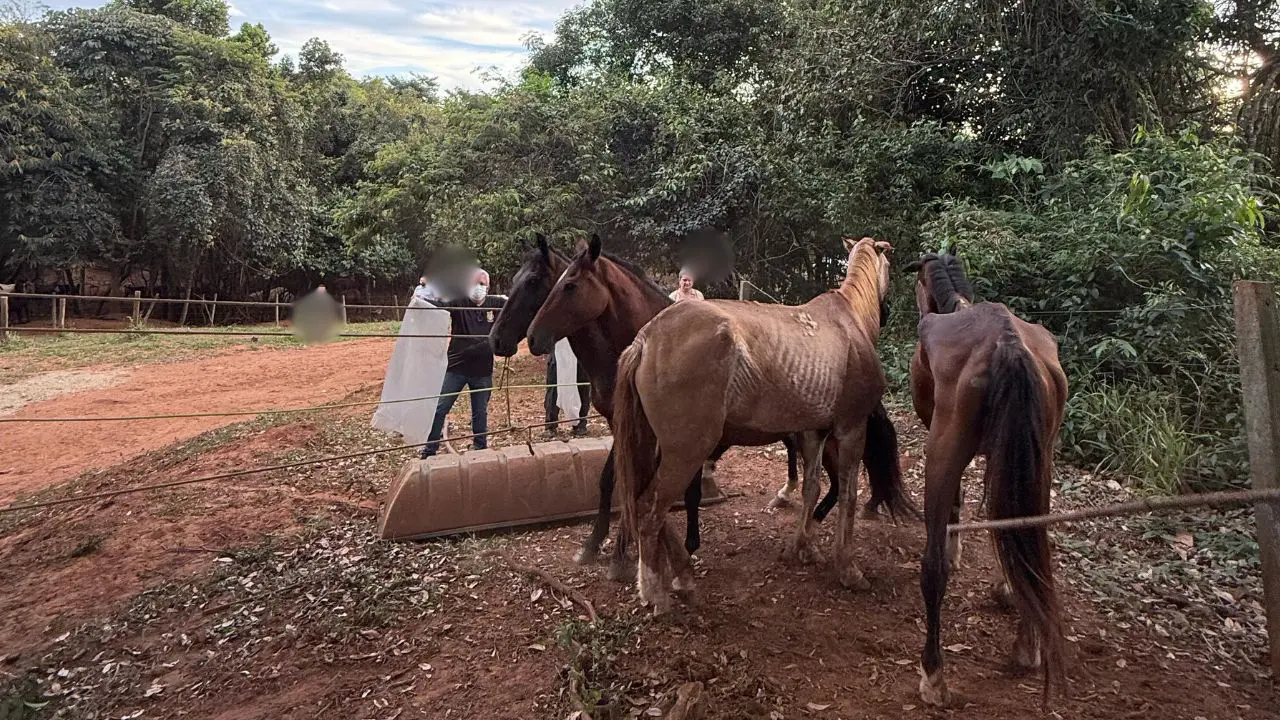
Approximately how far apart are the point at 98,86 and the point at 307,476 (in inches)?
648

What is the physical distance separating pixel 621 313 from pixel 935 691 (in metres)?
2.36

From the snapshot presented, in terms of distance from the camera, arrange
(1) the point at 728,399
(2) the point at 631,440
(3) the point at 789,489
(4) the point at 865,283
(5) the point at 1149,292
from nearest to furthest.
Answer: (1) the point at 728,399, (2) the point at 631,440, (4) the point at 865,283, (3) the point at 789,489, (5) the point at 1149,292

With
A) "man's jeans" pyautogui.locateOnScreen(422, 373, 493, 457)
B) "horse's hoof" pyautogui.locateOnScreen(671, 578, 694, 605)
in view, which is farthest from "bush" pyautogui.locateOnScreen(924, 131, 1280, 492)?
"man's jeans" pyautogui.locateOnScreen(422, 373, 493, 457)

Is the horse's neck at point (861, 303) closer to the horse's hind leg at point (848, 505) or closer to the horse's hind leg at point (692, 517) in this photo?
the horse's hind leg at point (848, 505)

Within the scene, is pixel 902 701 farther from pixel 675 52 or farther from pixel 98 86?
pixel 98 86

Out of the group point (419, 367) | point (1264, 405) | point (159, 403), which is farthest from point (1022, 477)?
point (159, 403)

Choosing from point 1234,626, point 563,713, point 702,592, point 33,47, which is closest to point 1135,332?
point 1234,626

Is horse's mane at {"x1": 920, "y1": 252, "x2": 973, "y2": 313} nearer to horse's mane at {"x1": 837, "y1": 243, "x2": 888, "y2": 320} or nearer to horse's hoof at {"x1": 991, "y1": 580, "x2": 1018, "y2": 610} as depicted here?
horse's mane at {"x1": 837, "y1": 243, "x2": 888, "y2": 320}

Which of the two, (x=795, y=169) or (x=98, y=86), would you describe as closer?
(x=795, y=169)

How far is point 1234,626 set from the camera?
294 centimetres

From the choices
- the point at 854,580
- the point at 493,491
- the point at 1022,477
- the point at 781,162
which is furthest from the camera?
the point at 781,162

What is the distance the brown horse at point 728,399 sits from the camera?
117 inches

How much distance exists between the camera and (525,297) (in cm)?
387

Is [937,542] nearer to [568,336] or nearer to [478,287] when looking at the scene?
[568,336]
